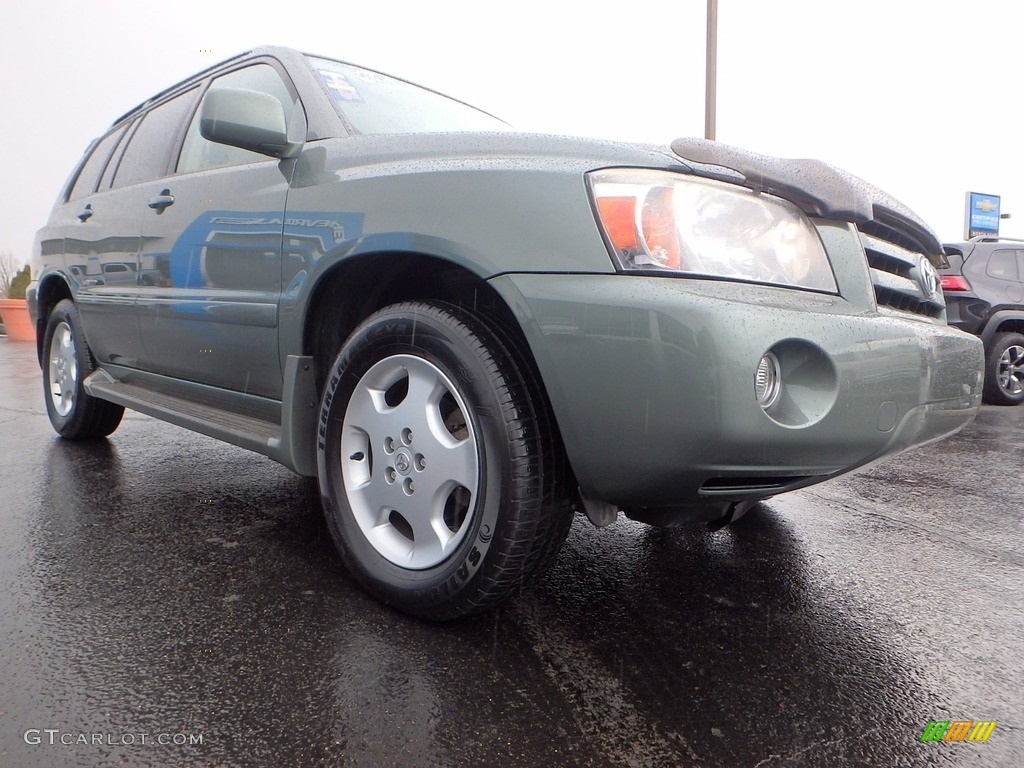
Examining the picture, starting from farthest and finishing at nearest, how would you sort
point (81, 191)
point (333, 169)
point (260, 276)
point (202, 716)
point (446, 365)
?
point (81, 191)
point (260, 276)
point (333, 169)
point (446, 365)
point (202, 716)

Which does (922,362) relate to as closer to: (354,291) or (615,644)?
(615,644)

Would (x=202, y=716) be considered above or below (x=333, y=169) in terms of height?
below

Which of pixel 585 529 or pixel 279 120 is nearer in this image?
pixel 279 120

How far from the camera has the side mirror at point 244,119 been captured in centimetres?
204

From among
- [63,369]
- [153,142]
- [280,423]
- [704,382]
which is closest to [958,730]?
[704,382]

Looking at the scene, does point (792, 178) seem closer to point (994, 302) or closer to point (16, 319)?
point (994, 302)

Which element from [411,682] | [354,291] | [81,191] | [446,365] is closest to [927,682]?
[411,682]

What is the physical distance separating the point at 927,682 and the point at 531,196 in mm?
1371

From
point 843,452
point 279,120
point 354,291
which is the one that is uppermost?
point 279,120

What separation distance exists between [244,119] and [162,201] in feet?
3.10

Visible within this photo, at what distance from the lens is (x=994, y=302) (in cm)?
689

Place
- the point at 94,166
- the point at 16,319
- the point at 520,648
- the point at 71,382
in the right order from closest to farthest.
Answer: the point at 520,648 → the point at 71,382 → the point at 94,166 → the point at 16,319

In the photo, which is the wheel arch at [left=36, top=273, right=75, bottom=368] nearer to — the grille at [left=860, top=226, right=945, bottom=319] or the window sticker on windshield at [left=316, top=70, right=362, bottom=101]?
the window sticker on windshield at [left=316, top=70, right=362, bottom=101]

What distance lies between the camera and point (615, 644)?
1673 millimetres
